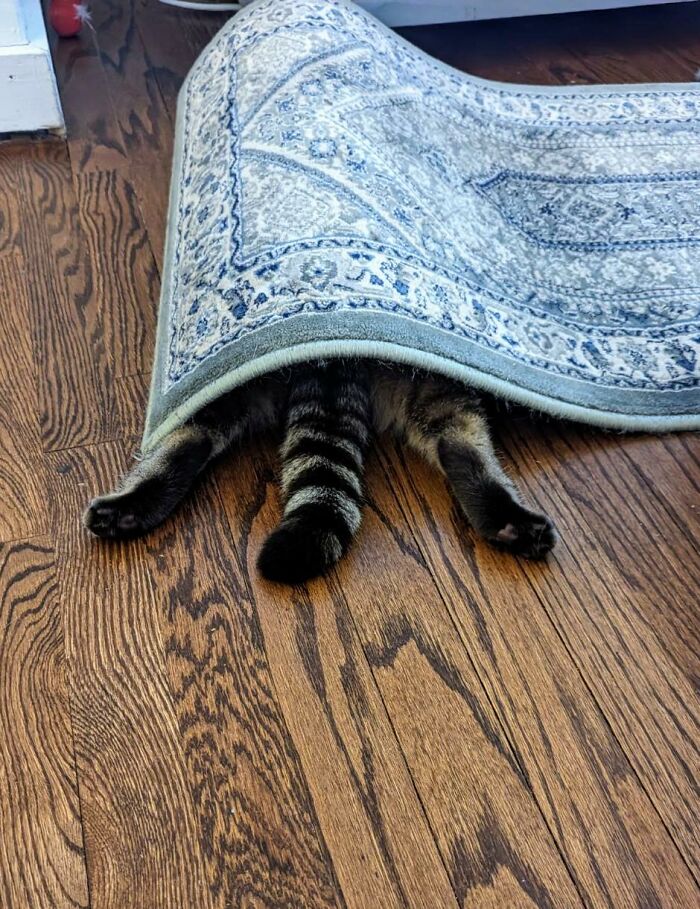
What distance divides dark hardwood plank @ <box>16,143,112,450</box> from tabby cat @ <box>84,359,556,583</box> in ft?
0.79

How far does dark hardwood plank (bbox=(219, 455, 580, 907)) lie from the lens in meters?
1.08

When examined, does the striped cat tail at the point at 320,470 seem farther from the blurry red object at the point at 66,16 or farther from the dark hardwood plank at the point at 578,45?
the blurry red object at the point at 66,16

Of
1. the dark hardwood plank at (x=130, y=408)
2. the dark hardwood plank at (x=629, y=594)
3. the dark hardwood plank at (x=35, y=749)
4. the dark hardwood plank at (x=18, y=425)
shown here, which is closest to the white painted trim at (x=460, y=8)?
the dark hardwood plank at (x=18, y=425)

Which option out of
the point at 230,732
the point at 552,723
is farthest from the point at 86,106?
the point at 552,723

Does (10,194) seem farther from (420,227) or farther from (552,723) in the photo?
(552,723)

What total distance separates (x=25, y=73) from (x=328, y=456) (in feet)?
5.00

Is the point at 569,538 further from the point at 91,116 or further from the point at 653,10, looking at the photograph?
the point at 653,10

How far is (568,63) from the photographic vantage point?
9.11ft

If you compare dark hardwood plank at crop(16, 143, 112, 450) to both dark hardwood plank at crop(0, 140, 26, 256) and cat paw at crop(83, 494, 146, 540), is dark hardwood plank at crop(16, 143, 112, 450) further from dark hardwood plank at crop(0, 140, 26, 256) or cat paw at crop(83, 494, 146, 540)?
cat paw at crop(83, 494, 146, 540)

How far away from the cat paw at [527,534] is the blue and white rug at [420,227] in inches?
8.5

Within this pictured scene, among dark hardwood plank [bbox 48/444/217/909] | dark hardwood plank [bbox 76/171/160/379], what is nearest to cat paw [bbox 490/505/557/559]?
dark hardwood plank [bbox 48/444/217/909]

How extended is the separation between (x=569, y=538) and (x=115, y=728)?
0.73 meters

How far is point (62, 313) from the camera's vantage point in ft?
6.27

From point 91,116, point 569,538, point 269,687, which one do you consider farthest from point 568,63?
point 269,687
